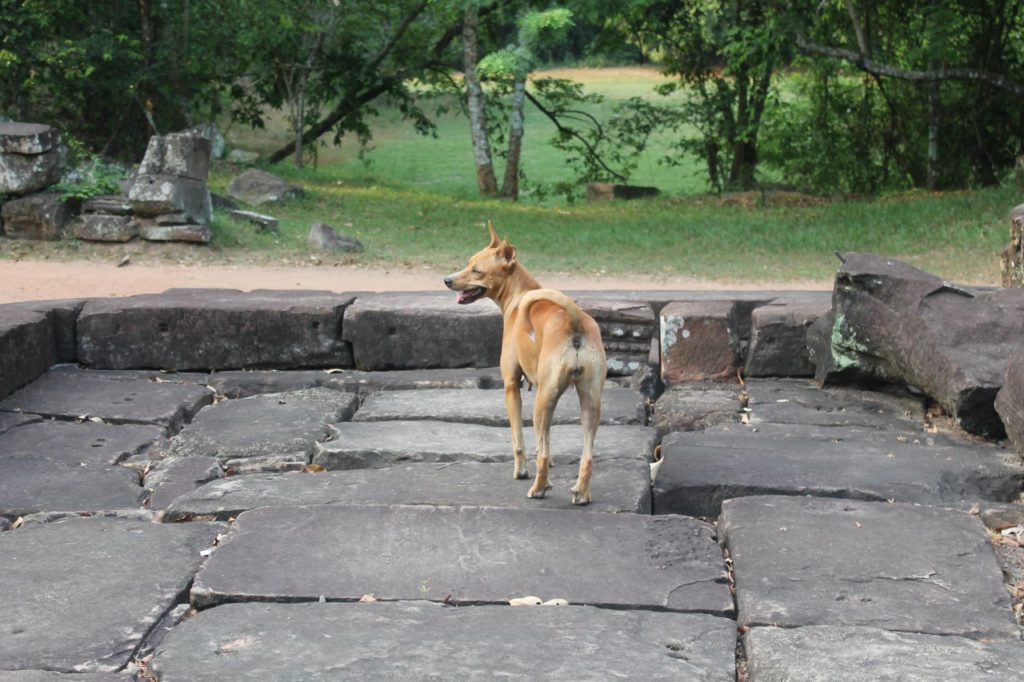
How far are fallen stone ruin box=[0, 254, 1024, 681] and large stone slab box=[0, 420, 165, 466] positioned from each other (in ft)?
0.08

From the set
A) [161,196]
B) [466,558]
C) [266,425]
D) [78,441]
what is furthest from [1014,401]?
[161,196]

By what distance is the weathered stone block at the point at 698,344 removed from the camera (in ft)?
21.7

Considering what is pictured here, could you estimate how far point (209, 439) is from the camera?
5680 mm

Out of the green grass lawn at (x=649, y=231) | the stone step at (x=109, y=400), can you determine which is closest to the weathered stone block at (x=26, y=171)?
the green grass lawn at (x=649, y=231)

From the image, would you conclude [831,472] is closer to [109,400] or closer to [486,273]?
[486,273]

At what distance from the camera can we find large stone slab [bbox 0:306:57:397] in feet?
20.4

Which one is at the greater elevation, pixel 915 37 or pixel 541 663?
pixel 915 37

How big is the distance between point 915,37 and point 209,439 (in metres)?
13.8

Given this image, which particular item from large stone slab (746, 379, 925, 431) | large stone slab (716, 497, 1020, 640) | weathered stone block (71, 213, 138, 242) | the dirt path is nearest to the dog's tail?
large stone slab (716, 497, 1020, 640)

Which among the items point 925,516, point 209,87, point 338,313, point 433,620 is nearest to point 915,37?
point 209,87

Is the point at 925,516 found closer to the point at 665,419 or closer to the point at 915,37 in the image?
the point at 665,419

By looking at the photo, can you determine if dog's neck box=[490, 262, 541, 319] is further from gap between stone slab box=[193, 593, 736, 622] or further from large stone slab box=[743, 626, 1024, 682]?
large stone slab box=[743, 626, 1024, 682]

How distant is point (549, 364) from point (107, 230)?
30.1 ft

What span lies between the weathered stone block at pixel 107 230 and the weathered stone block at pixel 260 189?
260cm
